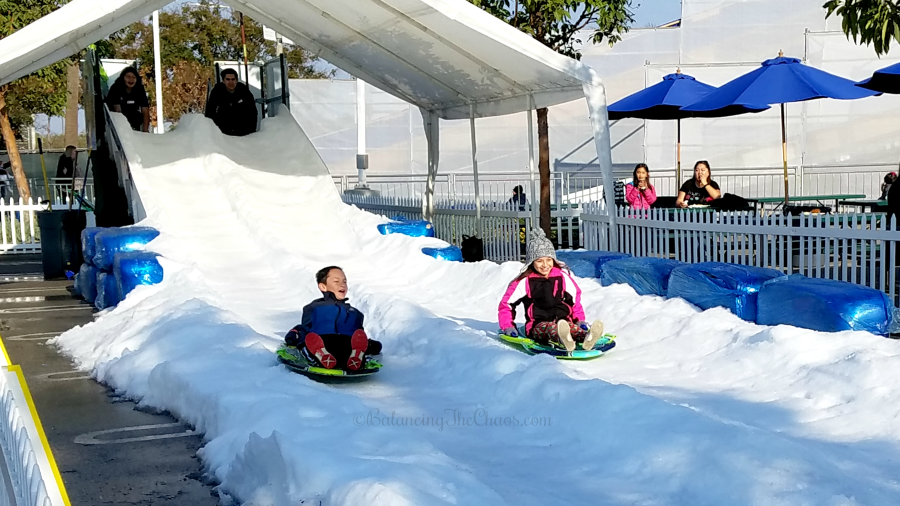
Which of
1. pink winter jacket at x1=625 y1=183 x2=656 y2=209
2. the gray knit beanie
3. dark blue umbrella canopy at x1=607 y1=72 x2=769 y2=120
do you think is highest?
dark blue umbrella canopy at x1=607 y1=72 x2=769 y2=120

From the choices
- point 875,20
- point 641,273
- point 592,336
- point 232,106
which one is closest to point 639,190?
point 641,273

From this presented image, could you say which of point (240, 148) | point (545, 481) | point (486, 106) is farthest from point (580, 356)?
point (240, 148)

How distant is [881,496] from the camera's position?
13.4 feet

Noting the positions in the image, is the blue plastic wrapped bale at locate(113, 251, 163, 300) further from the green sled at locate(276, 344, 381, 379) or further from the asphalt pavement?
the green sled at locate(276, 344, 381, 379)

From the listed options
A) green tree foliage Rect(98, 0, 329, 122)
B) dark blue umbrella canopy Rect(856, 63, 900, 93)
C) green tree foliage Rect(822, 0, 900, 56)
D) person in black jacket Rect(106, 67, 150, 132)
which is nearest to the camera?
green tree foliage Rect(822, 0, 900, 56)

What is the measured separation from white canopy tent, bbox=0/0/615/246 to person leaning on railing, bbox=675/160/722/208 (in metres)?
2.26

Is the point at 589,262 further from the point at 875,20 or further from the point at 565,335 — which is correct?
the point at 875,20

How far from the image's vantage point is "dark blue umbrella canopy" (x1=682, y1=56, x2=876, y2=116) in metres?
13.2

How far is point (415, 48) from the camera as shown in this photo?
1256cm

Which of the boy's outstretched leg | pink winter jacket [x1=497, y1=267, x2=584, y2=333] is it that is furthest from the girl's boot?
pink winter jacket [x1=497, y1=267, x2=584, y2=333]

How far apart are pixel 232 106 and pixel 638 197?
7.72m

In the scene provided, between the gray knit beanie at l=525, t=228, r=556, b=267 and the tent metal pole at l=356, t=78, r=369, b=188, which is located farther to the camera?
the tent metal pole at l=356, t=78, r=369, b=188

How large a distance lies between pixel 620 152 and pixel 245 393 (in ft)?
71.4

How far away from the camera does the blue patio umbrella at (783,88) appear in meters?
13.2
